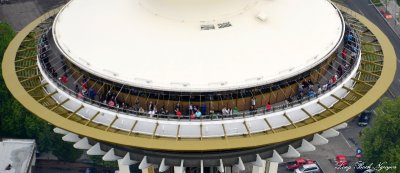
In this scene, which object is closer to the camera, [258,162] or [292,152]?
[258,162]

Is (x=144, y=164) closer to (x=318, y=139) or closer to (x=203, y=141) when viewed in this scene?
(x=203, y=141)

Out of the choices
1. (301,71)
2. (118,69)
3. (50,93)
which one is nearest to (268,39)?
(301,71)

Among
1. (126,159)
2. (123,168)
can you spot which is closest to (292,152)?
(126,159)

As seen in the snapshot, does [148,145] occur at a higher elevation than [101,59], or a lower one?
lower

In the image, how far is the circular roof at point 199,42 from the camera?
41.3 meters

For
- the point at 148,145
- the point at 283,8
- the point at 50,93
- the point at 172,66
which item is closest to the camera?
the point at 148,145

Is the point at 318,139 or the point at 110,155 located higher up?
the point at 318,139

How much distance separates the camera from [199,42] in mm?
43906

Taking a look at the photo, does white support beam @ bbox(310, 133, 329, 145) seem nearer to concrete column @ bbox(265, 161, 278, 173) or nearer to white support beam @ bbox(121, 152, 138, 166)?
concrete column @ bbox(265, 161, 278, 173)

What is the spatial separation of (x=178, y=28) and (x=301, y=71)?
1052cm

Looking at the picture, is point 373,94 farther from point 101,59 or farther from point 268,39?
point 101,59

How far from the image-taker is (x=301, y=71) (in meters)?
42.3

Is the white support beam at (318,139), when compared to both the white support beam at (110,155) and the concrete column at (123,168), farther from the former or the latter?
the white support beam at (110,155)

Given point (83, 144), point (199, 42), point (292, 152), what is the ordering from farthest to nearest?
point (83, 144) → point (292, 152) → point (199, 42)
